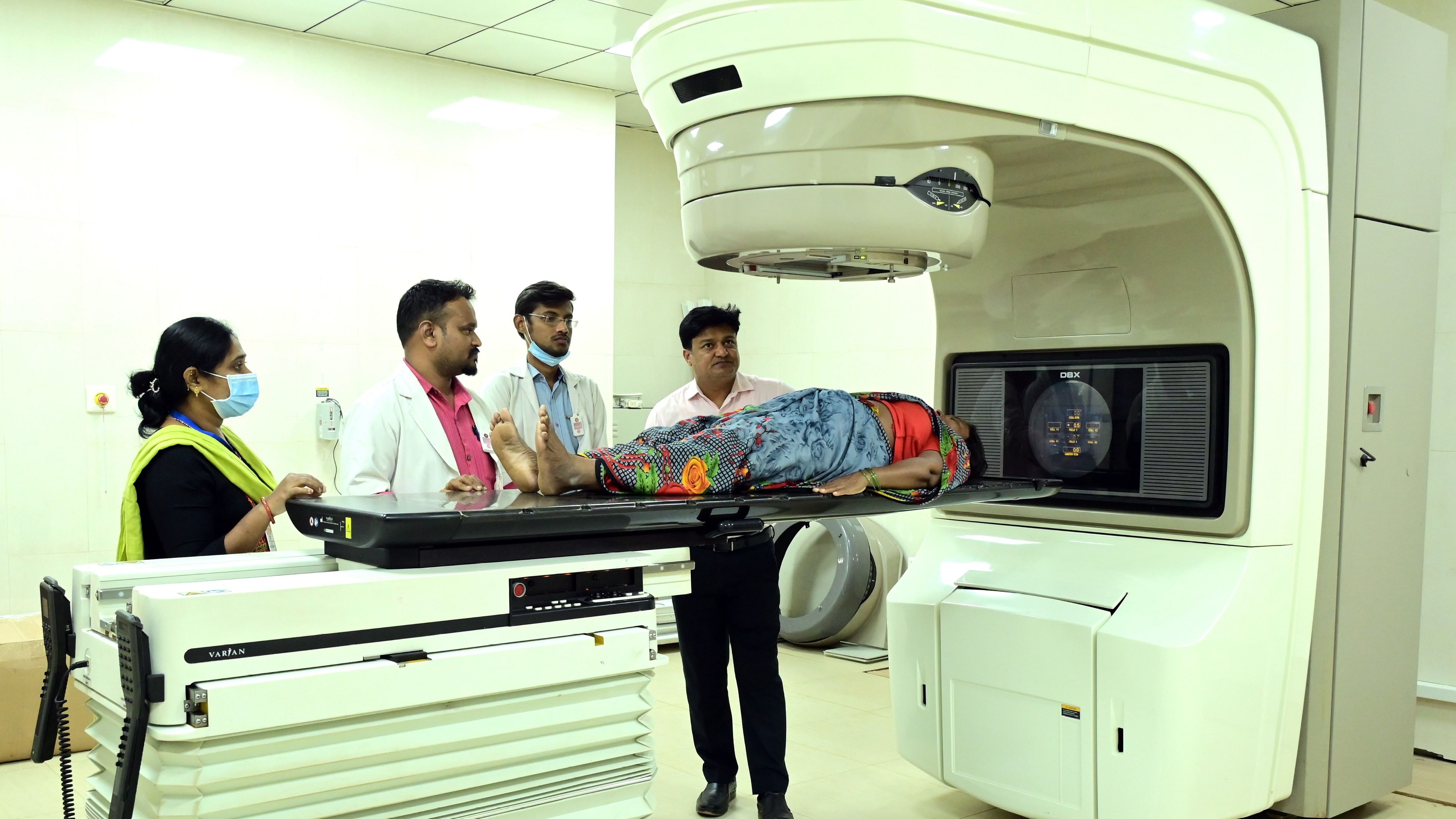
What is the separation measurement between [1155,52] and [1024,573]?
4.20 feet

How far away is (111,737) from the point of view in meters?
1.59

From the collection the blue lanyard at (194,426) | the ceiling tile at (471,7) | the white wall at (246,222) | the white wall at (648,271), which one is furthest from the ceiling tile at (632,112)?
the blue lanyard at (194,426)

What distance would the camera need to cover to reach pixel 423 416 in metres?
2.89

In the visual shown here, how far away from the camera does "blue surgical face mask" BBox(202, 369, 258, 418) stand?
8.99 ft

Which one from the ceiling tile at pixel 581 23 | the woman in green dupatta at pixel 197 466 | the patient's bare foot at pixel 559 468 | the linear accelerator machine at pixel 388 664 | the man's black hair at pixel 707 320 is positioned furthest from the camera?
the ceiling tile at pixel 581 23

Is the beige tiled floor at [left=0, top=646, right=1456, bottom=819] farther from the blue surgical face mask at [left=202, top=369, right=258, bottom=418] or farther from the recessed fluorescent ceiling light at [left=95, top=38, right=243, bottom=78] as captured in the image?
the recessed fluorescent ceiling light at [left=95, top=38, right=243, bottom=78]

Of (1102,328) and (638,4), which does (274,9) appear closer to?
(638,4)

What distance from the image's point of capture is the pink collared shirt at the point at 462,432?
116 inches

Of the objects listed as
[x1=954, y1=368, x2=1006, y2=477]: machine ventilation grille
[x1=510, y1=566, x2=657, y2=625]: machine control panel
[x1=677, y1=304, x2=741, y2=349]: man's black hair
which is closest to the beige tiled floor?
[x1=954, y1=368, x2=1006, y2=477]: machine ventilation grille

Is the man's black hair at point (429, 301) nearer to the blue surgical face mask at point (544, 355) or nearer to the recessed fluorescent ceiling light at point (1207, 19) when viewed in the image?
the blue surgical face mask at point (544, 355)

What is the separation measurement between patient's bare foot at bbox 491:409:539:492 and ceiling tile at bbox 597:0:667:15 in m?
2.58

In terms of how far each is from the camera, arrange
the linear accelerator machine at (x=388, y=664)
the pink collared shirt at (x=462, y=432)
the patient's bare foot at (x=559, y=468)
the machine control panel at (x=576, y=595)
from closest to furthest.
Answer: the linear accelerator machine at (x=388, y=664)
the machine control panel at (x=576, y=595)
the patient's bare foot at (x=559, y=468)
the pink collared shirt at (x=462, y=432)

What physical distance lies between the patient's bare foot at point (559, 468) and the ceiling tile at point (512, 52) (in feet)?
10.1

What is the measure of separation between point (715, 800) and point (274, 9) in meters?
3.52
